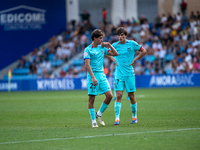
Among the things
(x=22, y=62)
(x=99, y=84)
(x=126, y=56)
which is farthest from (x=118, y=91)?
(x=22, y=62)

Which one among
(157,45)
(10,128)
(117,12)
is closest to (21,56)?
(117,12)

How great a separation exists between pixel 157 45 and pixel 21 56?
1362 cm

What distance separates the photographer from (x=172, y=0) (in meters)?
35.0

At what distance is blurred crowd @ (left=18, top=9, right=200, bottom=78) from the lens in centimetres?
2784

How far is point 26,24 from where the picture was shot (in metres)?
36.6

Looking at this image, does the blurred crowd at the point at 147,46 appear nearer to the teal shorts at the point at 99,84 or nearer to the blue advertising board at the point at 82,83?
the blue advertising board at the point at 82,83

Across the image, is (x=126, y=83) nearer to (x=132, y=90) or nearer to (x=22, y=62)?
(x=132, y=90)

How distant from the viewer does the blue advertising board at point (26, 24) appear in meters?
35.4

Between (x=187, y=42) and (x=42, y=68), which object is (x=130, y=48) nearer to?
(x=187, y=42)

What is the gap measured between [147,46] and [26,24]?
1310cm

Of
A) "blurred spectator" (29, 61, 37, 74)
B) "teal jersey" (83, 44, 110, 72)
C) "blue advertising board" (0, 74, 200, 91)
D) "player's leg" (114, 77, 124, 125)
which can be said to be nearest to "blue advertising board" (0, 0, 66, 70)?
"blurred spectator" (29, 61, 37, 74)

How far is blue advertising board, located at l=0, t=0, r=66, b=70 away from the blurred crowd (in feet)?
4.50

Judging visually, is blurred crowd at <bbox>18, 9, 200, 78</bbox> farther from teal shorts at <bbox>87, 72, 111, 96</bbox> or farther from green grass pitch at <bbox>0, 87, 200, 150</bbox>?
teal shorts at <bbox>87, 72, 111, 96</bbox>

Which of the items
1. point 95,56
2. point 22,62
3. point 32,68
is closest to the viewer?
point 95,56
